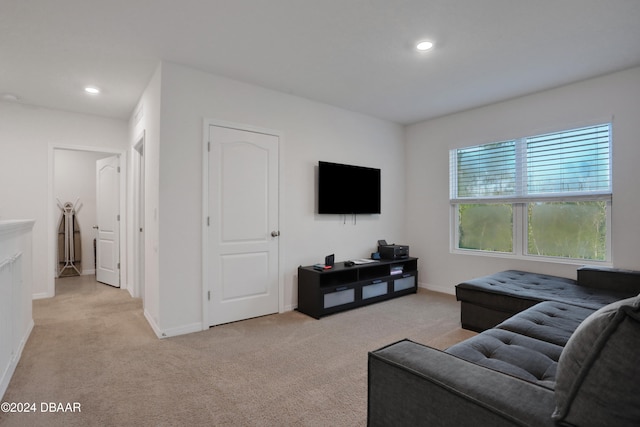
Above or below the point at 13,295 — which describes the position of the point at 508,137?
above

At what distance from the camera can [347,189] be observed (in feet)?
14.6

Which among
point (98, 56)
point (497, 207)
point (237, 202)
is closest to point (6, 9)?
point (98, 56)

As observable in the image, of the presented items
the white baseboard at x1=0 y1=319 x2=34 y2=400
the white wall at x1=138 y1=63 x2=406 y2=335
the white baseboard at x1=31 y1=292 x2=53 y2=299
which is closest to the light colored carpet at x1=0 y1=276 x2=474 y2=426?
the white baseboard at x1=0 y1=319 x2=34 y2=400

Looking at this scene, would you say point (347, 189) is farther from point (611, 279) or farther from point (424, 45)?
point (611, 279)

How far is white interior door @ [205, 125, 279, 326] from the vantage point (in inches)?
133

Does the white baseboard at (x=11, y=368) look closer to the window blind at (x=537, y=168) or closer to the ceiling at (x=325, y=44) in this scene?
the ceiling at (x=325, y=44)

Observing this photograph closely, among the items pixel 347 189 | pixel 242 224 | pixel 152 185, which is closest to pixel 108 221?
pixel 152 185

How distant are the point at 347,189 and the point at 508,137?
6.90ft

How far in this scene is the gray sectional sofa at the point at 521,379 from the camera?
0.83 metres

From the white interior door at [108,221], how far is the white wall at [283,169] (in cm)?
262

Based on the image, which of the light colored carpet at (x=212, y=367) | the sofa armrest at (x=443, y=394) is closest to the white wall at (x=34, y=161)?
the light colored carpet at (x=212, y=367)

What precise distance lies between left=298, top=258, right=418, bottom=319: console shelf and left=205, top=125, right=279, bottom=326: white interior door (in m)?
0.39

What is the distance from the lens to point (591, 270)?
3.09m

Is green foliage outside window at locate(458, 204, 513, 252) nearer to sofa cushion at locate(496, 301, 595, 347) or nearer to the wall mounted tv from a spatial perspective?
the wall mounted tv
